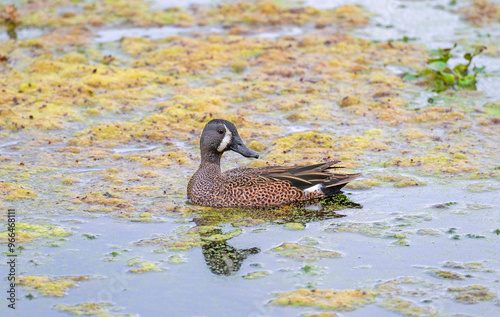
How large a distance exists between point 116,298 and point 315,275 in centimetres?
157

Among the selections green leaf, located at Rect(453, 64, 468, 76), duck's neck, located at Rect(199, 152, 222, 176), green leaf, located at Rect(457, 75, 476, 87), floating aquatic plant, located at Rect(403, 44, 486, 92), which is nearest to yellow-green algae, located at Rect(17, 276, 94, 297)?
duck's neck, located at Rect(199, 152, 222, 176)

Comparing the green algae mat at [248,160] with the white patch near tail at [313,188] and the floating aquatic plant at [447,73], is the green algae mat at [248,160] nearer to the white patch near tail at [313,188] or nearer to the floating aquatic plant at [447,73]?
the floating aquatic plant at [447,73]

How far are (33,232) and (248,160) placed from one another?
2985 mm

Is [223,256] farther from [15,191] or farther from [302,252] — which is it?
[15,191]

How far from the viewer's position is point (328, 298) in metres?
5.50

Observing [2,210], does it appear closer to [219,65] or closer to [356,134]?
[356,134]

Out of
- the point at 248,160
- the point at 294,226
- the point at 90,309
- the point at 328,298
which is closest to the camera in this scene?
the point at 90,309

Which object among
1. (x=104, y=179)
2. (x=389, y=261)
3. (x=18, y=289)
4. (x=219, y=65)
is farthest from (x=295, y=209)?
(x=219, y=65)

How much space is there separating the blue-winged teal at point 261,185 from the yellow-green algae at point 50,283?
1.97 meters

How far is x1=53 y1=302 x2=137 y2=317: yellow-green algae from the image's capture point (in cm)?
532

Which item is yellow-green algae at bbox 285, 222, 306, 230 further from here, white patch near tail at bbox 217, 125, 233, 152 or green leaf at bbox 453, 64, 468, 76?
green leaf at bbox 453, 64, 468, 76

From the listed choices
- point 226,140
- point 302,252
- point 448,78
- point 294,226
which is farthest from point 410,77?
point 302,252

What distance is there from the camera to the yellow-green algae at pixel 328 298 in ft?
17.7

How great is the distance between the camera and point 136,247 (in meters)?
6.48
